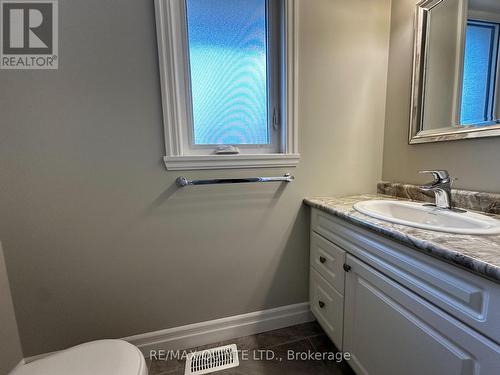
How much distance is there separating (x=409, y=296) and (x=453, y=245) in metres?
0.22

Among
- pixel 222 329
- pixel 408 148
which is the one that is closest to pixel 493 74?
pixel 408 148

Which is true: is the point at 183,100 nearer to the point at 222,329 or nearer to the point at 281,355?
the point at 222,329

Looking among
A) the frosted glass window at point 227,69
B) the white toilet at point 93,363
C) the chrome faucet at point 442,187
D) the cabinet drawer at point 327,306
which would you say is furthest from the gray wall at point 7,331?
the chrome faucet at point 442,187

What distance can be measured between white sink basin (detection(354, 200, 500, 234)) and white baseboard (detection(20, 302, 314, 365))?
2.61 ft

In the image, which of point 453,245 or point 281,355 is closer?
point 453,245

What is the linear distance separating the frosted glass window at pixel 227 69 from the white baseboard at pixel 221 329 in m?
1.05

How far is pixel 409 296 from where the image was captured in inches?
26.9

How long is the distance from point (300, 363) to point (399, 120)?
146cm

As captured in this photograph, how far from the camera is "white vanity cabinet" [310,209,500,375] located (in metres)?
0.52

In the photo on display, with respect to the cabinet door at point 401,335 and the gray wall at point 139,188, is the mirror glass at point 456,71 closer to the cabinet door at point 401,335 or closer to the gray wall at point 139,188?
the gray wall at point 139,188

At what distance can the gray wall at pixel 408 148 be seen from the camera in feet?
3.01

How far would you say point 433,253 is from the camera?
0.58 m

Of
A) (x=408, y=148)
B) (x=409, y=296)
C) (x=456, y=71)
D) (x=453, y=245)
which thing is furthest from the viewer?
(x=408, y=148)

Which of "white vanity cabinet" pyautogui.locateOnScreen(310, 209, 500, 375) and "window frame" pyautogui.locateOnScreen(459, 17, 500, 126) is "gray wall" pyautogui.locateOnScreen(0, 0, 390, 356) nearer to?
"white vanity cabinet" pyautogui.locateOnScreen(310, 209, 500, 375)
